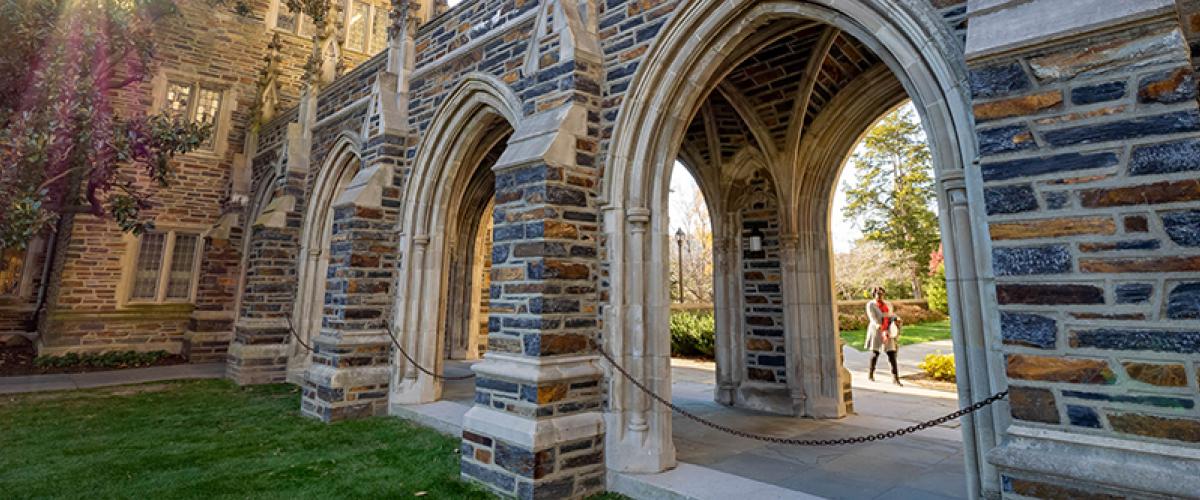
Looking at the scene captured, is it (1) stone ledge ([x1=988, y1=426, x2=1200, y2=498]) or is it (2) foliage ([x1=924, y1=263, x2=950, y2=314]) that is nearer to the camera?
(1) stone ledge ([x1=988, y1=426, x2=1200, y2=498])

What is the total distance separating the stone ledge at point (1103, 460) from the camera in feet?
6.34

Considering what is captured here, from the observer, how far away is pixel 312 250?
9.20 metres

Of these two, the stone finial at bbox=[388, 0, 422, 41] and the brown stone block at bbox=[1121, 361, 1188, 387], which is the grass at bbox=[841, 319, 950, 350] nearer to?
the stone finial at bbox=[388, 0, 422, 41]

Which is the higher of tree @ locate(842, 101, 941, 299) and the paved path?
tree @ locate(842, 101, 941, 299)

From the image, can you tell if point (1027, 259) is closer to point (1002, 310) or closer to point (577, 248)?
point (1002, 310)

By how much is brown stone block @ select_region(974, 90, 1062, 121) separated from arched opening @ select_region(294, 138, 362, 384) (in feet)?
28.9

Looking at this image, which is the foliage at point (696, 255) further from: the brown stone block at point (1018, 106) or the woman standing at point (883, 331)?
the brown stone block at point (1018, 106)

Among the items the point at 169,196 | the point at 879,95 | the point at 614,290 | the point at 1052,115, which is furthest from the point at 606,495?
the point at 169,196

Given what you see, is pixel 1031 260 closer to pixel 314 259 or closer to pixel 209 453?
pixel 209 453

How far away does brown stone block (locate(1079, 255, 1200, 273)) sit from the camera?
2021mm

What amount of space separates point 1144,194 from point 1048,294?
51 cm

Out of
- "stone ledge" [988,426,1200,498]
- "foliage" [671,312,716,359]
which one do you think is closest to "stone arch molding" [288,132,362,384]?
"foliage" [671,312,716,359]

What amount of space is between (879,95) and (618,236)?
3964 millimetres

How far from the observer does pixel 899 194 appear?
21.1 metres
